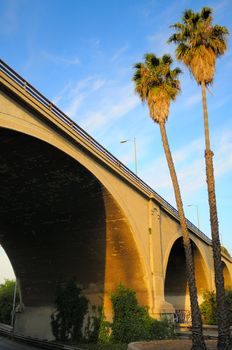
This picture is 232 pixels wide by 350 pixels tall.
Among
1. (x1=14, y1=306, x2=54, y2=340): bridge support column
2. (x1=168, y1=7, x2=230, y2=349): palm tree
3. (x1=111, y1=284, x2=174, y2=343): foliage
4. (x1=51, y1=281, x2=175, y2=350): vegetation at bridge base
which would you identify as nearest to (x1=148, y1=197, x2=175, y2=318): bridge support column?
(x1=51, y1=281, x2=175, y2=350): vegetation at bridge base

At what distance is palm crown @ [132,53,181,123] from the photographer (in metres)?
21.0

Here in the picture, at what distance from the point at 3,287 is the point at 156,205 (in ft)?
128

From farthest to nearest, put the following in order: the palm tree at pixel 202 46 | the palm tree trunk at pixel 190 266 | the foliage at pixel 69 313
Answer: the foliage at pixel 69 313 → the palm tree at pixel 202 46 → the palm tree trunk at pixel 190 266

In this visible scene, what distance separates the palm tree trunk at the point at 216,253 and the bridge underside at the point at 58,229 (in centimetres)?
708

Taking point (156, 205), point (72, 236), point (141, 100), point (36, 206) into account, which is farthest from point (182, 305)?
point (141, 100)

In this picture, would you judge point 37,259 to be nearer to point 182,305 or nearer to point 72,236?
point 72,236

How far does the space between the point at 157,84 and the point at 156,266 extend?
44.9ft

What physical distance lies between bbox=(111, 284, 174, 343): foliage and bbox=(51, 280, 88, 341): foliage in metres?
4.32

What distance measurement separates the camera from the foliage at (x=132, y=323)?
22.2 meters

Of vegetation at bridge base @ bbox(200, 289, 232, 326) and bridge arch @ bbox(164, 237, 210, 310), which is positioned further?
bridge arch @ bbox(164, 237, 210, 310)

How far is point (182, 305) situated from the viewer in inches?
1866

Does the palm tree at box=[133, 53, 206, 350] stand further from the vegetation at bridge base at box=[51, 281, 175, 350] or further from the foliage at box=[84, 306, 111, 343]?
the foliage at box=[84, 306, 111, 343]

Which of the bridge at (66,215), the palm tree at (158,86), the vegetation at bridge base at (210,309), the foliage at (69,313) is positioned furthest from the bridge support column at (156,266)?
the palm tree at (158,86)

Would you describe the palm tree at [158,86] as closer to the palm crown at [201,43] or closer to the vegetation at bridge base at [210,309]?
the palm crown at [201,43]
